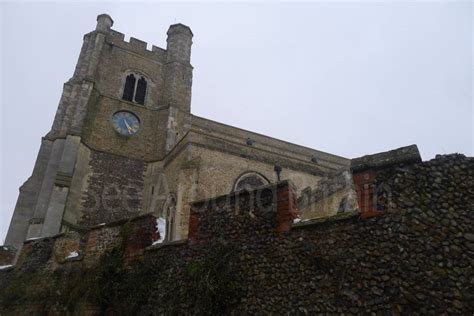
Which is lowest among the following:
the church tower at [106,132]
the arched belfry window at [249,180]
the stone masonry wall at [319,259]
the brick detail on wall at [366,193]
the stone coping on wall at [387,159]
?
the stone masonry wall at [319,259]

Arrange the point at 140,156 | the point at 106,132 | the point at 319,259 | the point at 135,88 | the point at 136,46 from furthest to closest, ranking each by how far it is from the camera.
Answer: the point at 136,46, the point at 135,88, the point at 140,156, the point at 106,132, the point at 319,259

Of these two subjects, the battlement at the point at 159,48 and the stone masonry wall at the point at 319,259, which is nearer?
the stone masonry wall at the point at 319,259

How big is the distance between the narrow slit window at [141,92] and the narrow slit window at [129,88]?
336mm

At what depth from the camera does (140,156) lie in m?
21.1

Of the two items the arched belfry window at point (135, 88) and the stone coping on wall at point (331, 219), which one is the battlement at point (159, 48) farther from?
the stone coping on wall at point (331, 219)

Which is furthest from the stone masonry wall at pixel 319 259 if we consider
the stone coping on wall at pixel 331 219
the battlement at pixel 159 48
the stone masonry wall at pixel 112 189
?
the battlement at pixel 159 48

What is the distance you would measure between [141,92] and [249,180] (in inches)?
487

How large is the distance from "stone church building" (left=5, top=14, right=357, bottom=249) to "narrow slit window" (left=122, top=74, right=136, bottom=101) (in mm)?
78

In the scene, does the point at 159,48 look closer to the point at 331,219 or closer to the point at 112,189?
the point at 112,189

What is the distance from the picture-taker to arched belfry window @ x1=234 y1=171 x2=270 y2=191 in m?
15.5

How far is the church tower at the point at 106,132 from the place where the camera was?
17281 mm

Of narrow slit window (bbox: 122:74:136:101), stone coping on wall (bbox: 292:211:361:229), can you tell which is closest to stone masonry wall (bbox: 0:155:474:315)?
stone coping on wall (bbox: 292:211:361:229)

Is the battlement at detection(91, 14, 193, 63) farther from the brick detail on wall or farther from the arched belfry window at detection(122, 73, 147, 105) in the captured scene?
the brick detail on wall

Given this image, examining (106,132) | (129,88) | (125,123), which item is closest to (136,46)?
(129,88)
